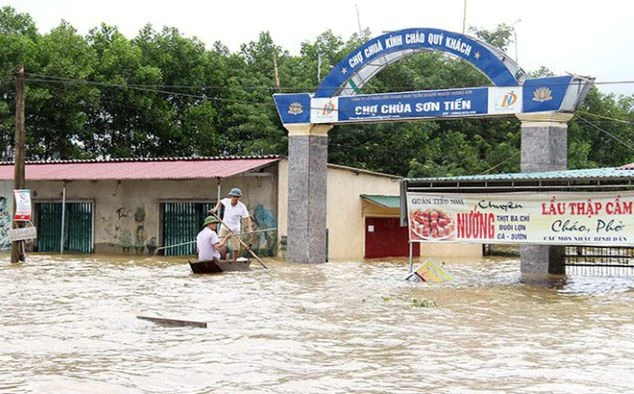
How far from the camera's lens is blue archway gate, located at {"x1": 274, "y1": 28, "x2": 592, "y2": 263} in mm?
20766

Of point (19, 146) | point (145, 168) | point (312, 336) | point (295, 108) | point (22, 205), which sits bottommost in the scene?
point (312, 336)

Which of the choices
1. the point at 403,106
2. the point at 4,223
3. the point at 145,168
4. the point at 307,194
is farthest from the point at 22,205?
the point at 403,106

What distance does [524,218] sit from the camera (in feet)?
59.3

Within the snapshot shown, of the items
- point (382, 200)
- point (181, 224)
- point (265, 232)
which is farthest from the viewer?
point (382, 200)

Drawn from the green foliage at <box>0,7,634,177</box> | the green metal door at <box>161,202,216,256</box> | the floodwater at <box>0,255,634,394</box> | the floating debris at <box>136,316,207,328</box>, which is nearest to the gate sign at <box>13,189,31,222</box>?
the floodwater at <box>0,255,634,394</box>

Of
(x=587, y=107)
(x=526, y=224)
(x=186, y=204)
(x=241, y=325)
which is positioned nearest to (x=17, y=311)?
(x=241, y=325)

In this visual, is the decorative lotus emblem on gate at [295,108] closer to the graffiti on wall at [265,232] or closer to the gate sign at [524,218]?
the graffiti on wall at [265,232]

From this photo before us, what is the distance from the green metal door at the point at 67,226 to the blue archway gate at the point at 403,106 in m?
8.59

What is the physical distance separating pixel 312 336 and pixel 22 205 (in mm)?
14020

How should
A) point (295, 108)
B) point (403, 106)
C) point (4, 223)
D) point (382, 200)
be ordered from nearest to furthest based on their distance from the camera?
point (403, 106) → point (295, 108) → point (382, 200) → point (4, 223)

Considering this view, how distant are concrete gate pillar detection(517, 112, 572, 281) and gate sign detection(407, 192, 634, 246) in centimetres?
251

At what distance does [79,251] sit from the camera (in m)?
30.4

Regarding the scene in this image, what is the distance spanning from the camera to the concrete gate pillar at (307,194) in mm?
25219

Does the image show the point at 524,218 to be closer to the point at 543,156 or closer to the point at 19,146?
the point at 543,156
